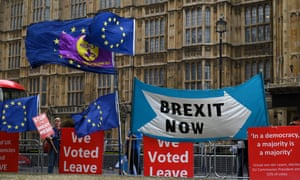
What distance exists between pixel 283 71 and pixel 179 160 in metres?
18.6

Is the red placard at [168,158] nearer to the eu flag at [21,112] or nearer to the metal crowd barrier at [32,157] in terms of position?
the eu flag at [21,112]

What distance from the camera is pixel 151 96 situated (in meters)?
13.2

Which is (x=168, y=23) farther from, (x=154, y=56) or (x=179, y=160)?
(x=179, y=160)

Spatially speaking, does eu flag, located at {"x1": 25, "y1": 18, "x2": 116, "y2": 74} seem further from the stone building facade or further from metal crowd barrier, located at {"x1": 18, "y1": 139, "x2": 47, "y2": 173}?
the stone building facade

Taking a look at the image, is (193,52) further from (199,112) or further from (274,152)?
(274,152)

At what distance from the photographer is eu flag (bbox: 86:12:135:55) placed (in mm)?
14656

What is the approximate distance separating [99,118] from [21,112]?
3217 mm

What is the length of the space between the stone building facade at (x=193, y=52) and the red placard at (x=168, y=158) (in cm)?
1537

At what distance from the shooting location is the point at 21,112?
16.6 meters

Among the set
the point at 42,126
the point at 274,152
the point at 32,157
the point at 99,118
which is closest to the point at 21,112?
the point at 42,126

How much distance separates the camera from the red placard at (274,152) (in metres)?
11.2

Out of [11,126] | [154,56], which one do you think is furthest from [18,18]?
[11,126]

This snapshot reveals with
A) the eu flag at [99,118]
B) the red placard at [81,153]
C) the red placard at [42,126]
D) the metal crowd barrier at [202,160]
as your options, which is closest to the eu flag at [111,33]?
the eu flag at [99,118]

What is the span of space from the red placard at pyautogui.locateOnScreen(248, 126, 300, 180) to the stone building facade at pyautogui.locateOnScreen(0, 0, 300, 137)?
16.6 m
